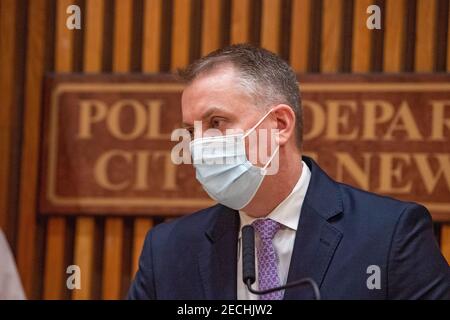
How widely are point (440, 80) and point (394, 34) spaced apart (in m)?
0.25

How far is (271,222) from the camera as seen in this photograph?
7.67ft

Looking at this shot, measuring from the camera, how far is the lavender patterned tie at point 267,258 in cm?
224

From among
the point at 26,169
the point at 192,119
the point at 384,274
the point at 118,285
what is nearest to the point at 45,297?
the point at 118,285

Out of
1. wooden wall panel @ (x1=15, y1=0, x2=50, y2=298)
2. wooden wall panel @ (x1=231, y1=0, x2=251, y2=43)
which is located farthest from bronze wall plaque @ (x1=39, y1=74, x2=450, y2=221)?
wooden wall panel @ (x1=231, y1=0, x2=251, y2=43)

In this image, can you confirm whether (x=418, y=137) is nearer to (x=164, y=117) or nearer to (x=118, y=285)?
(x=164, y=117)

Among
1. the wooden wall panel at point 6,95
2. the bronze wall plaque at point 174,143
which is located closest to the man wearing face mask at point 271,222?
the bronze wall plaque at point 174,143

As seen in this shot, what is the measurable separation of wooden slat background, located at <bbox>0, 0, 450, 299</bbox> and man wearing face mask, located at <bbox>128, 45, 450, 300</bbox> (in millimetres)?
1020

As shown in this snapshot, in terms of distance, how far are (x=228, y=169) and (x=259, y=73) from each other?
27cm

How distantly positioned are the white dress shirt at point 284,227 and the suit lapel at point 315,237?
0.13 ft

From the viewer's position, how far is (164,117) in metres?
3.42

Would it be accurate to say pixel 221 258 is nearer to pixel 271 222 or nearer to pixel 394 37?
pixel 271 222

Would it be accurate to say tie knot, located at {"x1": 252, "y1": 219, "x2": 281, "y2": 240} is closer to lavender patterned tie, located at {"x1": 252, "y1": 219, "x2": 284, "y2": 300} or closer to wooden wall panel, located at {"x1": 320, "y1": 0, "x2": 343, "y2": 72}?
lavender patterned tie, located at {"x1": 252, "y1": 219, "x2": 284, "y2": 300}

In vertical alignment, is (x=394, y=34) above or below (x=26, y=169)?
above

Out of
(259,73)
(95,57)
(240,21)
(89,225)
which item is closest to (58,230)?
(89,225)
